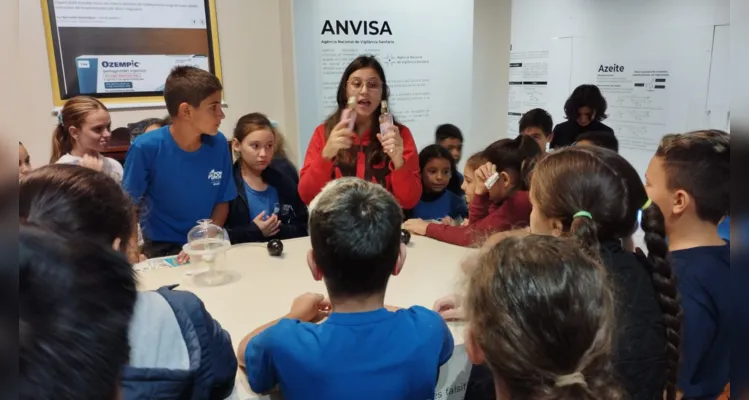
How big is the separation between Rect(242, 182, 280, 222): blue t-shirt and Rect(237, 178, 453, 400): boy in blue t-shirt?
121cm

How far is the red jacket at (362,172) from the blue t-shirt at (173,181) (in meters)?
0.34

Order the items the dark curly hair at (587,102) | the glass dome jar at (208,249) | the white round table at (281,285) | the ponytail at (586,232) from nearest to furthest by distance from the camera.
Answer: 1. the ponytail at (586,232)
2. the white round table at (281,285)
3. the glass dome jar at (208,249)
4. the dark curly hair at (587,102)

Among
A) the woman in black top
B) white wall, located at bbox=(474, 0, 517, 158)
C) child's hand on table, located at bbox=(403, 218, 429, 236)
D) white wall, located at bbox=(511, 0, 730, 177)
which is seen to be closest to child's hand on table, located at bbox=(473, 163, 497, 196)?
child's hand on table, located at bbox=(403, 218, 429, 236)

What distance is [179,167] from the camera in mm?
2041

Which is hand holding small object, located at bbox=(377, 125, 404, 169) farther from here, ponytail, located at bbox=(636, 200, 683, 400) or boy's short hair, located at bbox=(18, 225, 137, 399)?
boy's short hair, located at bbox=(18, 225, 137, 399)

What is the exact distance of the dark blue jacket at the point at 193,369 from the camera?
82cm

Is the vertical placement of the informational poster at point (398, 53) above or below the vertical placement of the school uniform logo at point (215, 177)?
above

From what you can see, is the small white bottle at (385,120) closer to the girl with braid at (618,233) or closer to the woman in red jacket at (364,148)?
the woman in red jacket at (364,148)

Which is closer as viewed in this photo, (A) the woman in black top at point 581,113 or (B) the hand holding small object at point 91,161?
(B) the hand holding small object at point 91,161

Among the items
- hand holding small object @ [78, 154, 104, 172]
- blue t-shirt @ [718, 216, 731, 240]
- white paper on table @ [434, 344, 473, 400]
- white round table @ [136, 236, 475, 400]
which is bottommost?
white paper on table @ [434, 344, 473, 400]

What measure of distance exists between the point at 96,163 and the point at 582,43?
10.3ft

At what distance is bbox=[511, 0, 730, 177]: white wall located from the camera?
288cm

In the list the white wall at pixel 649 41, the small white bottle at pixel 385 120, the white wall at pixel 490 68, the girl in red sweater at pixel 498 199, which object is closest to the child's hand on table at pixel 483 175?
the girl in red sweater at pixel 498 199

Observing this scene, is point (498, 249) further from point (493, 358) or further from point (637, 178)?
point (637, 178)
